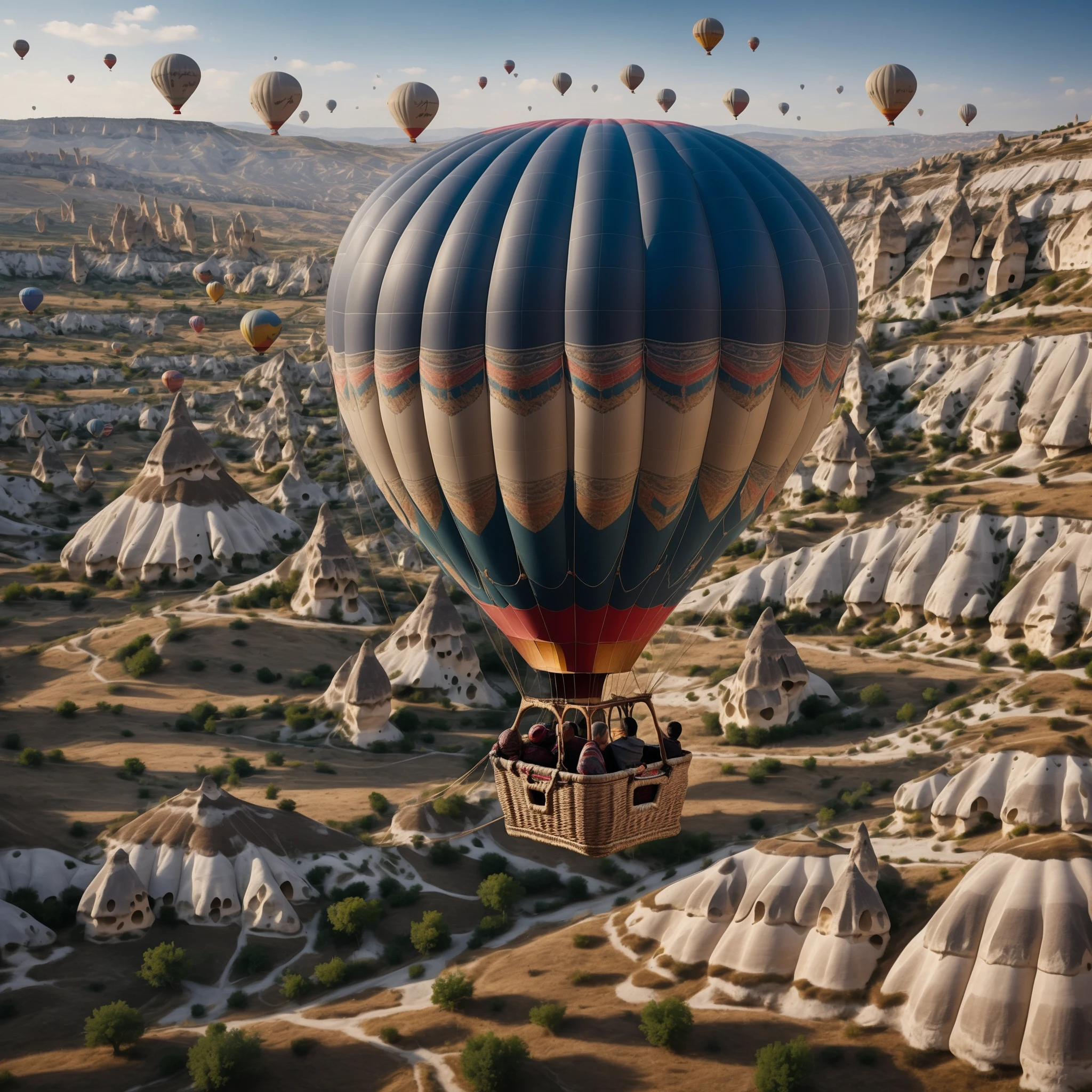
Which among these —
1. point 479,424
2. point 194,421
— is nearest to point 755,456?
point 479,424

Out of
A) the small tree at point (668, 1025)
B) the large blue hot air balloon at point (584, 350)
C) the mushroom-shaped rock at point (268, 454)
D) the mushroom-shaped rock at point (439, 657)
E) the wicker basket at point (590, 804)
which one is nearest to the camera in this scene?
the large blue hot air balloon at point (584, 350)

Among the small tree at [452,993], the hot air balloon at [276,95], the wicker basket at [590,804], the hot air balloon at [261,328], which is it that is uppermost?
the hot air balloon at [276,95]

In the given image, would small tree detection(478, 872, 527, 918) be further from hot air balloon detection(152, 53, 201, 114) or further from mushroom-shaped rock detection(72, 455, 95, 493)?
mushroom-shaped rock detection(72, 455, 95, 493)

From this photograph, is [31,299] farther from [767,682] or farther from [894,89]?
[767,682]

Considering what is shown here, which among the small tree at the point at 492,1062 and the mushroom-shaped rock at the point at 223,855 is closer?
the small tree at the point at 492,1062

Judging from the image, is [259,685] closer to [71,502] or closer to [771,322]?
[71,502]

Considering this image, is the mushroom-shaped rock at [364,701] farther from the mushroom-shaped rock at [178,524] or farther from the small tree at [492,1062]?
the small tree at [492,1062]

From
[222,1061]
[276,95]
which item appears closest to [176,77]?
[276,95]

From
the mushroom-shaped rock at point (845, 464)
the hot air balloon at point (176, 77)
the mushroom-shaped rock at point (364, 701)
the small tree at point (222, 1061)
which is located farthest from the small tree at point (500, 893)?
the hot air balloon at point (176, 77)
